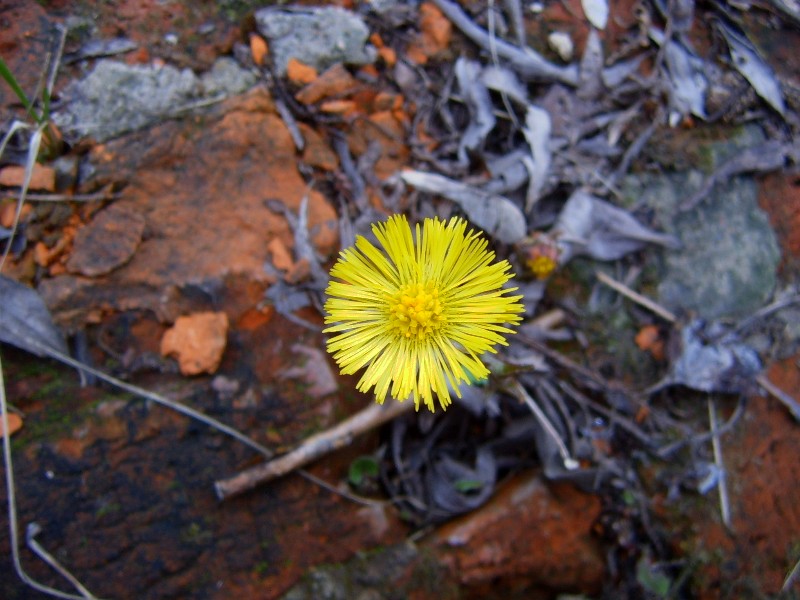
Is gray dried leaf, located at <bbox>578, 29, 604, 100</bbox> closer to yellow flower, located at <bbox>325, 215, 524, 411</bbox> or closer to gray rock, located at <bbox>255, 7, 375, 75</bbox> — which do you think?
gray rock, located at <bbox>255, 7, 375, 75</bbox>

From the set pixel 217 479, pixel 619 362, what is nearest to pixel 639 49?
pixel 619 362

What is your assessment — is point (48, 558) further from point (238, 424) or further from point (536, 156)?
point (536, 156)

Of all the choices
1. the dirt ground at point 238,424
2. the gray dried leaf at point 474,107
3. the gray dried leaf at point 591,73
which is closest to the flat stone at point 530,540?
the dirt ground at point 238,424

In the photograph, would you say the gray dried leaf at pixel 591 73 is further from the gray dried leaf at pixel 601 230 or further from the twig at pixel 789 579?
the twig at pixel 789 579

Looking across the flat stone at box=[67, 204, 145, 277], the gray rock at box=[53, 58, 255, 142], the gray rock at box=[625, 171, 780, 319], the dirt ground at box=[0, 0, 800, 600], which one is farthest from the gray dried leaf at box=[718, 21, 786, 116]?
the flat stone at box=[67, 204, 145, 277]

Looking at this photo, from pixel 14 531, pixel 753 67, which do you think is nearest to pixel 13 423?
pixel 14 531

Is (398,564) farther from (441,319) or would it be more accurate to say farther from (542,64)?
(542,64)

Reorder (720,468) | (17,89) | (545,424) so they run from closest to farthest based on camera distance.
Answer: (17,89), (545,424), (720,468)
